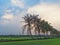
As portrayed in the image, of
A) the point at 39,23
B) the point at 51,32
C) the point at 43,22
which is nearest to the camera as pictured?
the point at 39,23

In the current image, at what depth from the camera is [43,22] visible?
92812 mm

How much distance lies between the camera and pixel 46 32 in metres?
96.0

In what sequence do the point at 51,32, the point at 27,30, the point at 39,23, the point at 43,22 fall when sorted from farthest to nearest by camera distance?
the point at 51,32 < the point at 43,22 < the point at 39,23 < the point at 27,30

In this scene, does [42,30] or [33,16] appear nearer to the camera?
[33,16]

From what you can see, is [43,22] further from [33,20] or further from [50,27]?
[33,20]

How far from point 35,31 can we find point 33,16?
7.11 metres

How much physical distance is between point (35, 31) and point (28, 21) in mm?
7060

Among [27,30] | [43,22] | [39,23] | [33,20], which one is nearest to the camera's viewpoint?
[27,30]

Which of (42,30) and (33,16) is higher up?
(33,16)

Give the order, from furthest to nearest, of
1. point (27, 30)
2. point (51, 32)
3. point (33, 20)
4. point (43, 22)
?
1. point (51, 32)
2. point (43, 22)
3. point (33, 20)
4. point (27, 30)

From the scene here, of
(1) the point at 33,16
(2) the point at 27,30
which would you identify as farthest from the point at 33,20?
(2) the point at 27,30

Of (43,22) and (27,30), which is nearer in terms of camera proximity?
(27,30)

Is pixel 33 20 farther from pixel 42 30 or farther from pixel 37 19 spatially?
pixel 42 30

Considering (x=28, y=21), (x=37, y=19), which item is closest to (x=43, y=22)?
(x=37, y=19)
